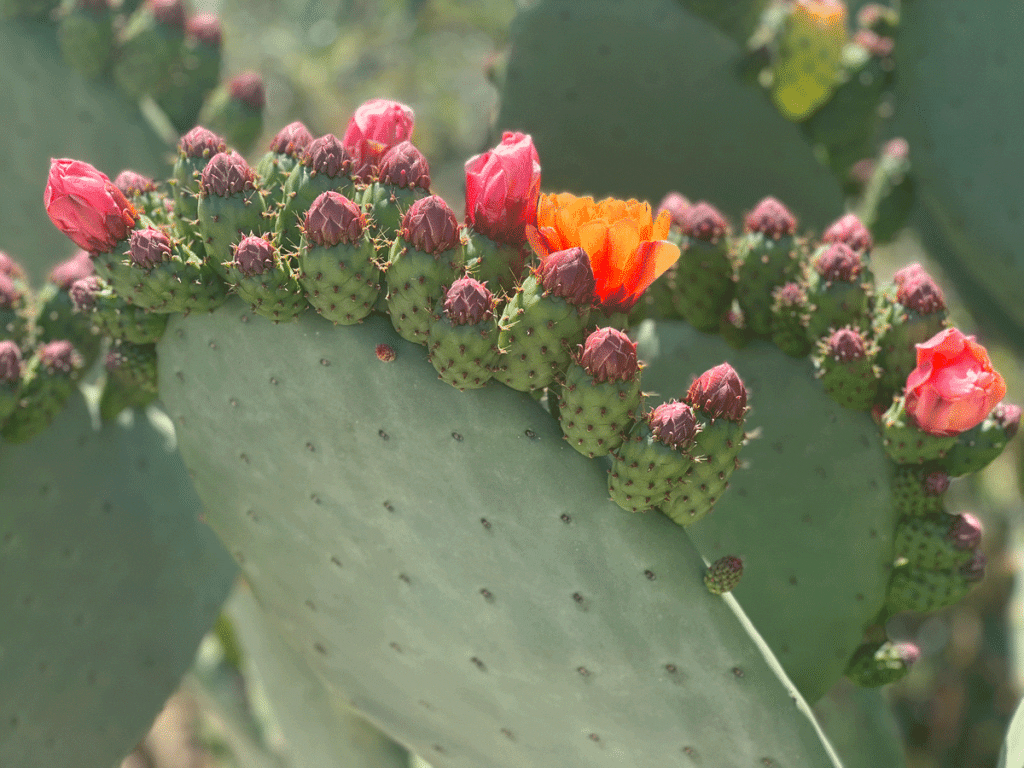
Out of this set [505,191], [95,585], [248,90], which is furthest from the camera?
[248,90]

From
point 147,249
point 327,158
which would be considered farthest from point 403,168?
point 147,249

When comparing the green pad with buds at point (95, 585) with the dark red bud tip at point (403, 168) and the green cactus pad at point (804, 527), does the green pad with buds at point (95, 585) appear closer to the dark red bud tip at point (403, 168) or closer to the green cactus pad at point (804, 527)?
the dark red bud tip at point (403, 168)

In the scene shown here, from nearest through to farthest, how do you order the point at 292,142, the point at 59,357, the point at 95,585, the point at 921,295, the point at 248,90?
the point at 292,142
the point at 921,295
the point at 59,357
the point at 95,585
the point at 248,90

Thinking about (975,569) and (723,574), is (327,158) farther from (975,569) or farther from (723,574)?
(975,569)

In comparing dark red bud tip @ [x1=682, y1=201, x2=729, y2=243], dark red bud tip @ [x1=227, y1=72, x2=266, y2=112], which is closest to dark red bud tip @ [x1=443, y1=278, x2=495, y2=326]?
dark red bud tip @ [x1=682, y1=201, x2=729, y2=243]

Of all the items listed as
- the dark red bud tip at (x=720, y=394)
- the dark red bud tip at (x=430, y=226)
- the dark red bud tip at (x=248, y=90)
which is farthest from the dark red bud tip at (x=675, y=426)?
the dark red bud tip at (x=248, y=90)

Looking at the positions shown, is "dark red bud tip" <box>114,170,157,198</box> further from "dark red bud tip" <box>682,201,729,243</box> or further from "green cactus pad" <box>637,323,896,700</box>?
"green cactus pad" <box>637,323,896,700</box>
